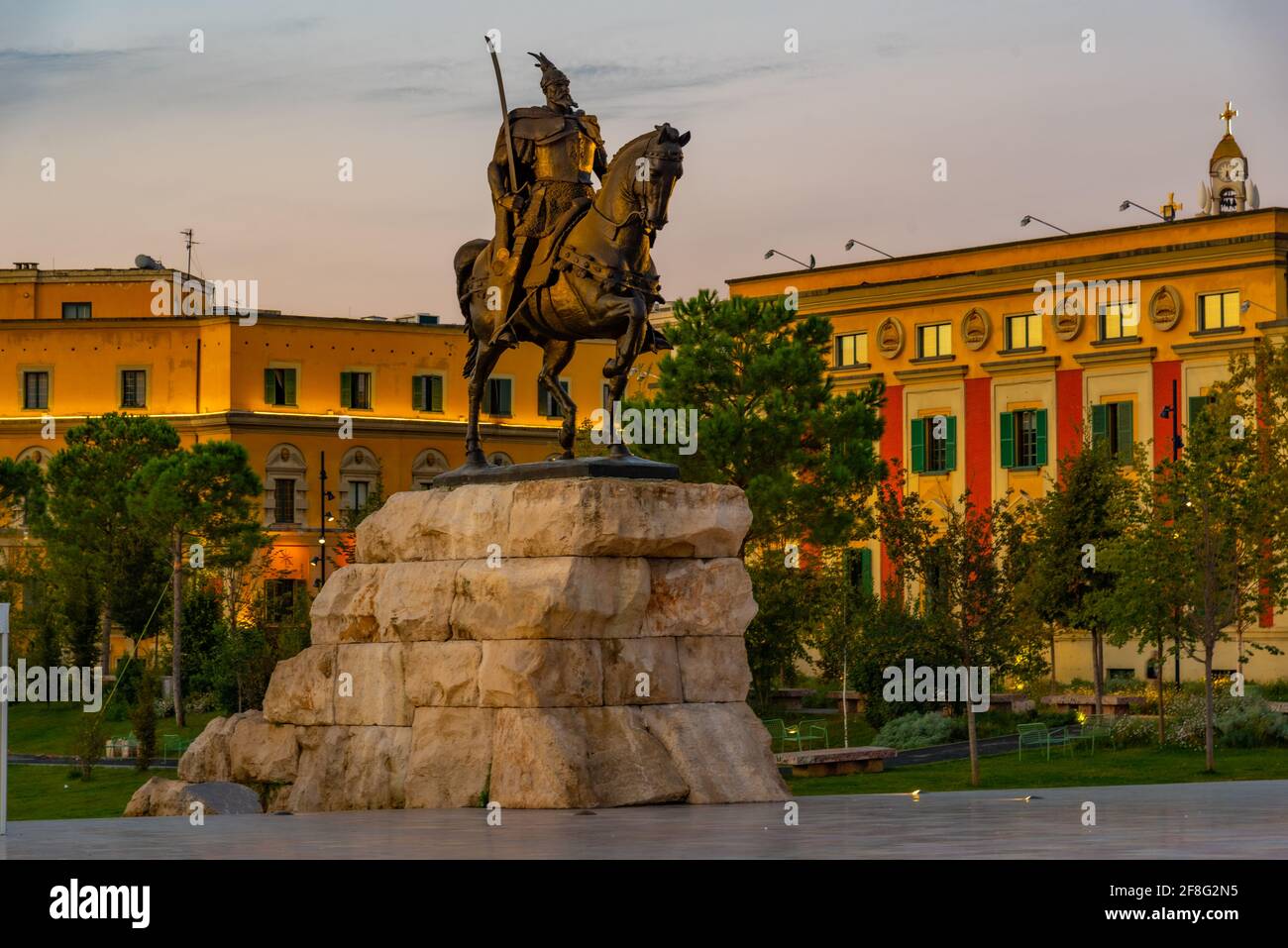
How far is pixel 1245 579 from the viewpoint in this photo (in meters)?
41.8

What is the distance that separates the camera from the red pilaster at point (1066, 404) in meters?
66.4

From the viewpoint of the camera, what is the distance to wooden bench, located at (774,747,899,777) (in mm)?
34438

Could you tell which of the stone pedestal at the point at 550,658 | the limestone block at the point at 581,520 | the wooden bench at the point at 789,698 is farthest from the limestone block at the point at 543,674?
the wooden bench at the point at 789,698

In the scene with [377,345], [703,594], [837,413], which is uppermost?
[377,345]

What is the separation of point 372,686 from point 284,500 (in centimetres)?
6422

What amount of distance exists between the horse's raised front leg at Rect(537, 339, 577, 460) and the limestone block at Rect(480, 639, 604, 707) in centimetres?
291

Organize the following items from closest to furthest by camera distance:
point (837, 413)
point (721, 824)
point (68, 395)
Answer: point (721, 824) → point (837, 413) → point (68, 395)

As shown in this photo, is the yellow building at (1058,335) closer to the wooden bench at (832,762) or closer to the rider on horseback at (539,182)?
the wooden bench at (832,762)

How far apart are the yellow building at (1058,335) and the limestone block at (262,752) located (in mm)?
39777

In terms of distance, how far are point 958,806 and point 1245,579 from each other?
83.7ft

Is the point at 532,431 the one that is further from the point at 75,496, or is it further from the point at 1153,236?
the point at 1153,236

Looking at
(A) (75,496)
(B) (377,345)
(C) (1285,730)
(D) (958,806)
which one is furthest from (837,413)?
(B) (377,345)

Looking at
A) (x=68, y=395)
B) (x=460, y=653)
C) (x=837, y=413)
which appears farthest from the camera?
(x=68, y=395)

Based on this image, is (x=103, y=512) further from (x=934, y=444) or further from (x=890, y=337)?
(x=934, y=444)
